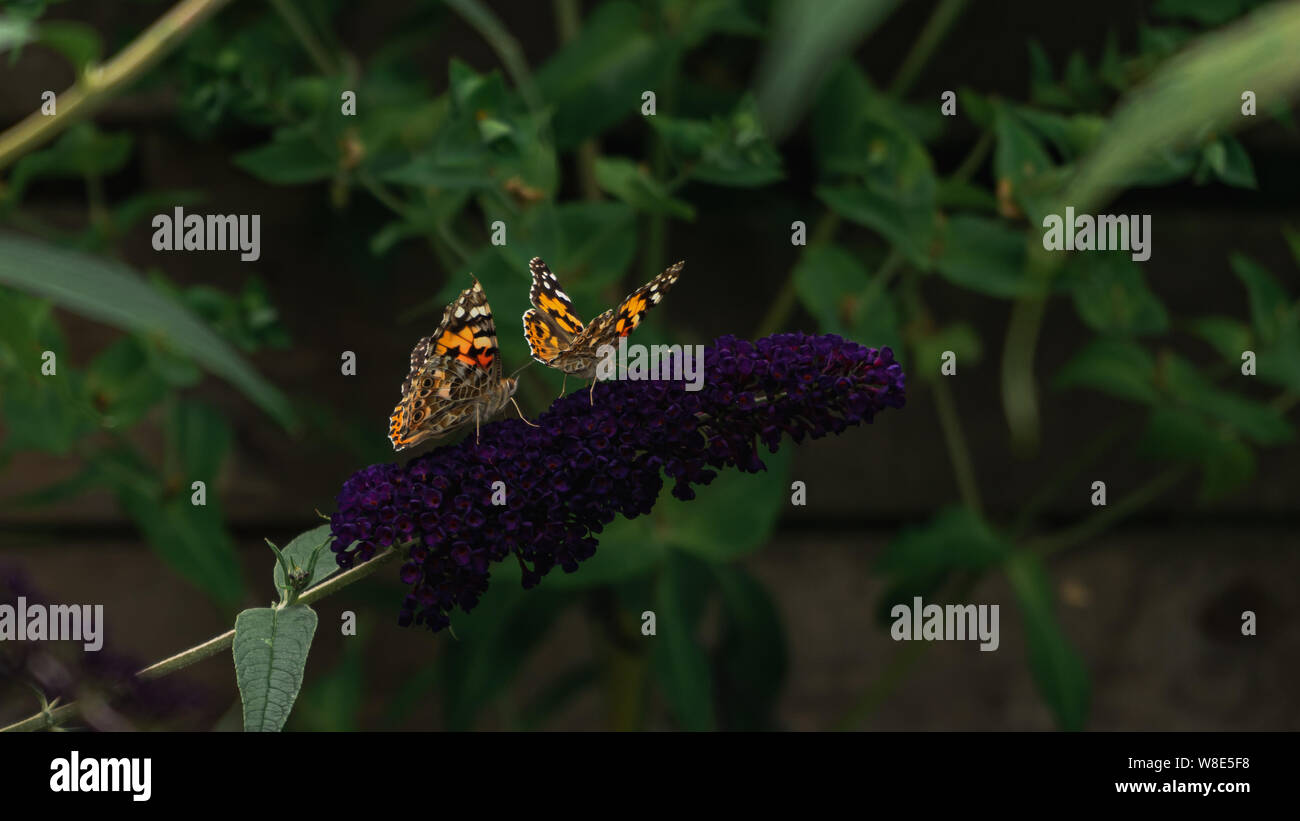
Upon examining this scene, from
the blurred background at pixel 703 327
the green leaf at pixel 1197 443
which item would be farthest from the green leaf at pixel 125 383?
the green leaf at pixel 1197 443

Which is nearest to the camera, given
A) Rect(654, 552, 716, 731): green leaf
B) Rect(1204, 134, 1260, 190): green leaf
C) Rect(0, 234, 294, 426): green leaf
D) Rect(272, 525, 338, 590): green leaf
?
Rect(0, 234, 294, 426): green leaf

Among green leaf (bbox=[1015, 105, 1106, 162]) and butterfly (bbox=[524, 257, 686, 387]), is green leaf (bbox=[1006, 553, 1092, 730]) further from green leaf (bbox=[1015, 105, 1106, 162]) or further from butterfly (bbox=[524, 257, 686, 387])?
butterfly (bbox=[524, 257, 686, 387])

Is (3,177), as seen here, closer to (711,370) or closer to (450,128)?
(450,128)

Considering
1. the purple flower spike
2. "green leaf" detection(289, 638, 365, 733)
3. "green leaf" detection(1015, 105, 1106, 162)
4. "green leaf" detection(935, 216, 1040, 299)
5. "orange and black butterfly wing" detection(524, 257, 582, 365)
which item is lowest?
"green leaf" detection(289, 638, 365, 733)

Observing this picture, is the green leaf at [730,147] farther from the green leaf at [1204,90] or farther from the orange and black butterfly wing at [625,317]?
the green leaf at [1204,90]

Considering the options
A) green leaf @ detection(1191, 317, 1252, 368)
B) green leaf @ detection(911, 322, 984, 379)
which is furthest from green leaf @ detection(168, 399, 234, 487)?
green leaf @ detection(1191, 317, 1252, 368)
